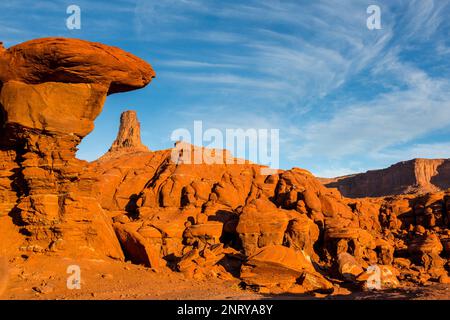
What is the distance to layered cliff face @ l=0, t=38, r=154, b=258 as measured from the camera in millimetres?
17422

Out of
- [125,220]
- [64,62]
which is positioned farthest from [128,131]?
[64,62]

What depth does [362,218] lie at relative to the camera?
33719mm

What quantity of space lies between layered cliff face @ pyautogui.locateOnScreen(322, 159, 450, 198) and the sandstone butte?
76869 mm

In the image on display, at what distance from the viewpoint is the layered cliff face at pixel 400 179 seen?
10119cm

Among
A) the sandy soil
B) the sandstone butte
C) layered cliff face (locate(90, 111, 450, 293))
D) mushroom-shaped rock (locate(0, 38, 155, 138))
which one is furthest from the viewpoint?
layered cliff face (locate(90, 111, 450, 293))

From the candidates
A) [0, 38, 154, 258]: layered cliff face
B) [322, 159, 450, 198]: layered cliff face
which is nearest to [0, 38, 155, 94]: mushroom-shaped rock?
[0, 38, 154, 258]: layered cliff face

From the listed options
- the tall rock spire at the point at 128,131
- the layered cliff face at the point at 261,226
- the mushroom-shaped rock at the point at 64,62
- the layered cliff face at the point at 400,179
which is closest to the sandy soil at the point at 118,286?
the layered cliff face at the point at 261,226

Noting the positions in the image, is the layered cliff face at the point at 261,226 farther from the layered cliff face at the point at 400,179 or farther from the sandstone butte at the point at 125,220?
the layered cliff face at the point at 400,179

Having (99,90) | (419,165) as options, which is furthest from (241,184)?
(419,165)

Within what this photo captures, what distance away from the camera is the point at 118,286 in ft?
50.1

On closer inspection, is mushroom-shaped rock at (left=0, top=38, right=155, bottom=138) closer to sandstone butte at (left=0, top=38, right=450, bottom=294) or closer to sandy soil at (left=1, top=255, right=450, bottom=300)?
sandstone butte at (left=0, top=38, right=450, bottom=294)

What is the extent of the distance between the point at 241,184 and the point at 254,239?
33.2 ft

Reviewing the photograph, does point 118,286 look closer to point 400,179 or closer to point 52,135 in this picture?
point 52,135
